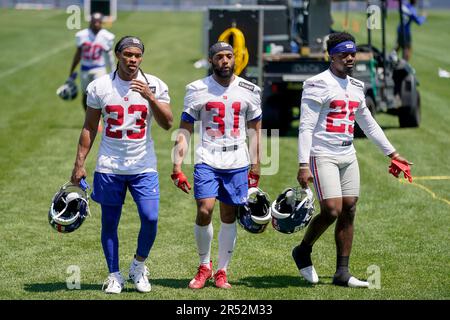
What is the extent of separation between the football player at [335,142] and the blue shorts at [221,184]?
0.53 meters

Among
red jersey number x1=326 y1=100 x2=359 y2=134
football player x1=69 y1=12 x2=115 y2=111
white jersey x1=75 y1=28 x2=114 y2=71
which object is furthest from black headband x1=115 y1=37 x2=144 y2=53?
white jersey x1=75 y1=28 x2=114 y2=71

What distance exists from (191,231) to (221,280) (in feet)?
9.79

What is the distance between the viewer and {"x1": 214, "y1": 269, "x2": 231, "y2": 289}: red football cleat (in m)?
9.99

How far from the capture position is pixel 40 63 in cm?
3481

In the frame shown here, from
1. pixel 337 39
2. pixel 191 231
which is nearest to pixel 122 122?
pixel 337 39

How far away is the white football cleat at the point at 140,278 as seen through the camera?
975 centimetres

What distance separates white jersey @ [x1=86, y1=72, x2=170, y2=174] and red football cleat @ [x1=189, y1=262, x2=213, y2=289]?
1075 millimetres

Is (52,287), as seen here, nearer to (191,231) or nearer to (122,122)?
(122,122)

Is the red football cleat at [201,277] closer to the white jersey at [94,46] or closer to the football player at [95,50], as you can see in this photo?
the football player at [95,50]

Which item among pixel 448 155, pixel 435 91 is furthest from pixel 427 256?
pixel 435 91

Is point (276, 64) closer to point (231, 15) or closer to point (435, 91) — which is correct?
point (231, 15)

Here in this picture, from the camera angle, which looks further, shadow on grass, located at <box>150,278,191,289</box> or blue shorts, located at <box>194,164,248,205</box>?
shadow on grass, located at <box>150,278,191,289</box>

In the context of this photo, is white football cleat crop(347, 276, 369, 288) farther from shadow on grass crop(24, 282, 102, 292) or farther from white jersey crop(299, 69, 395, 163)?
shadow on grass crop(24, 282, 102, 292)

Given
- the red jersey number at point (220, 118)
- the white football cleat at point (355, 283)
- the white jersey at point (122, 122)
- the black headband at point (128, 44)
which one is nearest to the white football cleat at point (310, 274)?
the white football cleat at point (355, 283)
